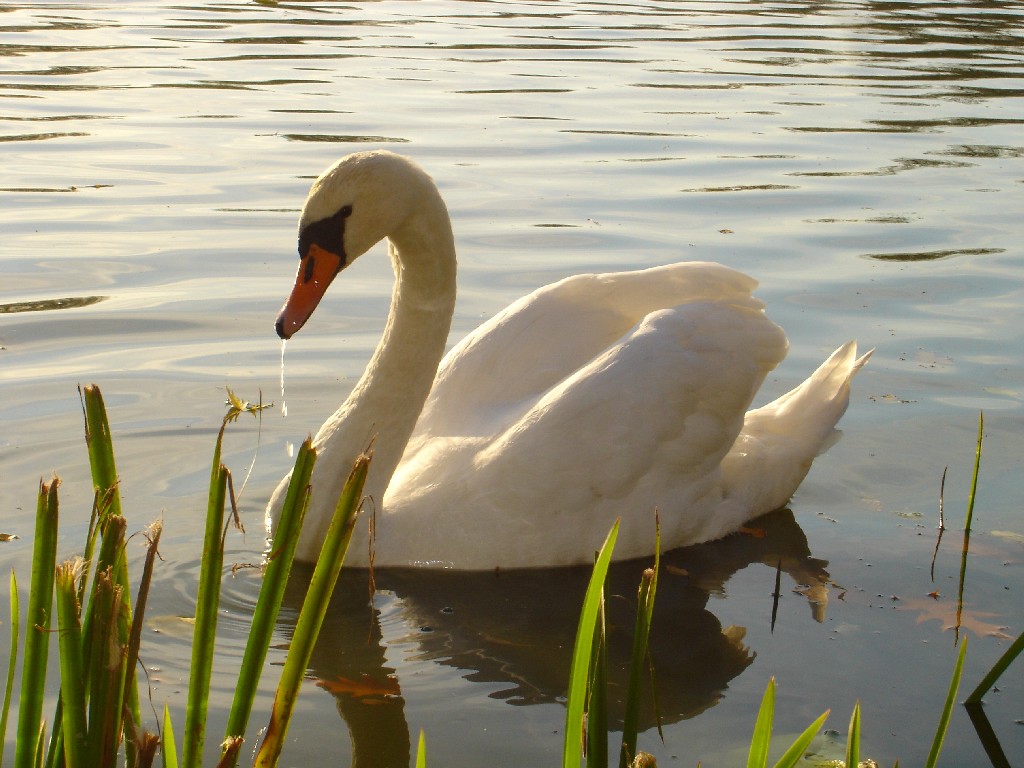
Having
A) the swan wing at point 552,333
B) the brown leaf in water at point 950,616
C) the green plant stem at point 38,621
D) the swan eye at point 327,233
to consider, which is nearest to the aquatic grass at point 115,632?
the green plant stem at point 38,621

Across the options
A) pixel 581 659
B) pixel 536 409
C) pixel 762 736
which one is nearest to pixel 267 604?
pixel 581 659

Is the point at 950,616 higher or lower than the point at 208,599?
lower

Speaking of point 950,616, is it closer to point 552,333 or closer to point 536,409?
point 536,409

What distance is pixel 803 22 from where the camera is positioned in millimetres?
22891

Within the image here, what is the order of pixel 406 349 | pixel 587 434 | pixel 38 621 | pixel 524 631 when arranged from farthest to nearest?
pixel 406 349 < pixel 587 434 < pixel 524 631 < pixel 38 621

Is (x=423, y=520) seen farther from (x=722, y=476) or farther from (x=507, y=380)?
(x=722, y=476)

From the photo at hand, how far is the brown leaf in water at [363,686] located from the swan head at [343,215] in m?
1.15

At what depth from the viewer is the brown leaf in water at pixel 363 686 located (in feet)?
14.0

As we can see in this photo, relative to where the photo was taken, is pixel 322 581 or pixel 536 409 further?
pixel 536 409

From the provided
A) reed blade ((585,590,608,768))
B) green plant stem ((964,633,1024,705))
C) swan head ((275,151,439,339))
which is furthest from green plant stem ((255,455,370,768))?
swan head ((275,151,439,339))

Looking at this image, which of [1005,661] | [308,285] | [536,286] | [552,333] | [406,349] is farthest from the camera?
[536,286]

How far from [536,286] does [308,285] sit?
3731mm

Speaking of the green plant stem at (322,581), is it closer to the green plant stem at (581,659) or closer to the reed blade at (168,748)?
the reed blade at (168,748)

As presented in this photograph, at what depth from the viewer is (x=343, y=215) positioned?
4980 mm
